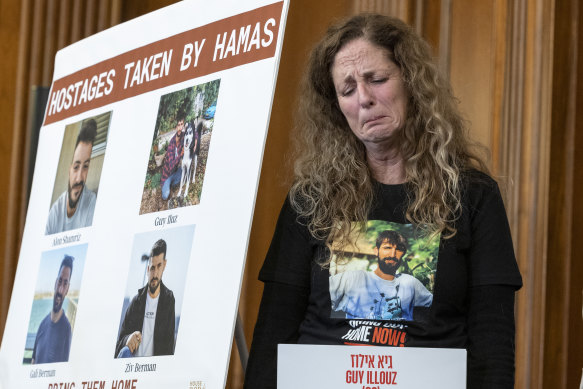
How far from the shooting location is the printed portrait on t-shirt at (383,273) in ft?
5.58

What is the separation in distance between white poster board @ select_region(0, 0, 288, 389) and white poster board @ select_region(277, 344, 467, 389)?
21 cm

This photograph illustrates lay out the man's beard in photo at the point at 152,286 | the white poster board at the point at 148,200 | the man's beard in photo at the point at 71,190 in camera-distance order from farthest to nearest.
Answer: the man's beard in photo at the point at 71,190 → the man's beard in photo at the point at 152,286 → the white poster board at the point at 148,200

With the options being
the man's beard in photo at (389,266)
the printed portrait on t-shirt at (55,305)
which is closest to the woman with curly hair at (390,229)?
the man's beard in photo at (389,266)

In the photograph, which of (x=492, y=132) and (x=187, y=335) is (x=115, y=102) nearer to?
(x=187, y=335)

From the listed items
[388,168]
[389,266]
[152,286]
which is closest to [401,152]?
[388,168]

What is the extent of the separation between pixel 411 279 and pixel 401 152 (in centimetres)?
33

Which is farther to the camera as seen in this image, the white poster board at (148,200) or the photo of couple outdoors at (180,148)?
the photo of couple outdoors at (180,148)

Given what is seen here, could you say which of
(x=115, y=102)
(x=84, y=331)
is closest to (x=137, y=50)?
(x=115, y=102)

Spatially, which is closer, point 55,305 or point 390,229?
point 390,229

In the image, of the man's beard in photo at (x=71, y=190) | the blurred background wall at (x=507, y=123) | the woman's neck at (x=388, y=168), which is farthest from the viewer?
the blurred background wall at (x=507, y=123)

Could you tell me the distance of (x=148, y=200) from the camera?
1849mm

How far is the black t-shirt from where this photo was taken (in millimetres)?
1696

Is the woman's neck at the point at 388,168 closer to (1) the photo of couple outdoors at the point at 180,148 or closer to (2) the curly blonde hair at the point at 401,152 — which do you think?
(2) the curly blonde hair at the point at 401,152

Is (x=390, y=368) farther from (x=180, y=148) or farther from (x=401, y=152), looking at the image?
(x=180, y=148)
